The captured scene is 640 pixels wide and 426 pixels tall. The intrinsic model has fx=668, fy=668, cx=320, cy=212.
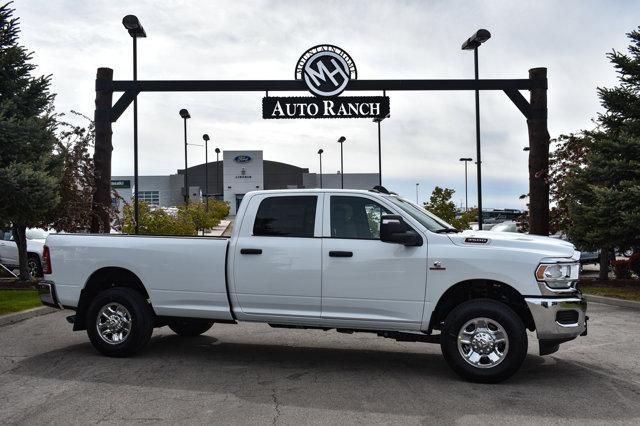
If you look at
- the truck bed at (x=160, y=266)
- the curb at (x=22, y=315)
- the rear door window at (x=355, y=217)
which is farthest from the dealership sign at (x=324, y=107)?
the rear door window at (x=355, y=217)

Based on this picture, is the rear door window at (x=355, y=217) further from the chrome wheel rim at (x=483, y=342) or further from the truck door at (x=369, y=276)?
the chrome wheel rim at (x=483, y=342)

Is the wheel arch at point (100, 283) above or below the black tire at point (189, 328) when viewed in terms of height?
above

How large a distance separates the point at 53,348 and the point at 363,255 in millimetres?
4602

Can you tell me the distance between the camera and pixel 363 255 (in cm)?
733

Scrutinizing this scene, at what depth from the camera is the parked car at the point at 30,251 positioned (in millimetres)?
21516

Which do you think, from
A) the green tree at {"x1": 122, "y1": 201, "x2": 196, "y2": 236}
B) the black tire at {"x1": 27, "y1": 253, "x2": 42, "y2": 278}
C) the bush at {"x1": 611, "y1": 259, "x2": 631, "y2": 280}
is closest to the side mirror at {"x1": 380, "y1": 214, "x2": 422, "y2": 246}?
the bush at {"x1": 611, "y1": 259, "x2": 631, "y2": 280}

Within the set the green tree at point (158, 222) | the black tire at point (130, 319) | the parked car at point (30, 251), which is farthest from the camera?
the green tree at point (158, 222)

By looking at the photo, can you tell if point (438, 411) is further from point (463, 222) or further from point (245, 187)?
point (245, 187)

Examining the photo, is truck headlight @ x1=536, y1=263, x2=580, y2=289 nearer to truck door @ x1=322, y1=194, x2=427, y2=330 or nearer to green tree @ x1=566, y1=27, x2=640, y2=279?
truck door @ x1=322, y1=194, x2=427, y2=330

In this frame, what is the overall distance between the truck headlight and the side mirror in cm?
127

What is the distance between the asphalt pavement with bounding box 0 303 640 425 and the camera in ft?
18.8

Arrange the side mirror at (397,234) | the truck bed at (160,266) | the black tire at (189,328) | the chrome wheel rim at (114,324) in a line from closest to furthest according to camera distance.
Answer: the side mirror at (397,234)
the truck bed at (160,266)
the chrome wheel rim at (114,324)
the black tire at (189,328)

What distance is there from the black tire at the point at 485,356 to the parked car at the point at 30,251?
58.0ft

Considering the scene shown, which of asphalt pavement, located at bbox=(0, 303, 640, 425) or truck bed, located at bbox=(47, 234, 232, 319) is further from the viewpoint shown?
truck bed, located at bbox=(47, 234, 232, 319)
